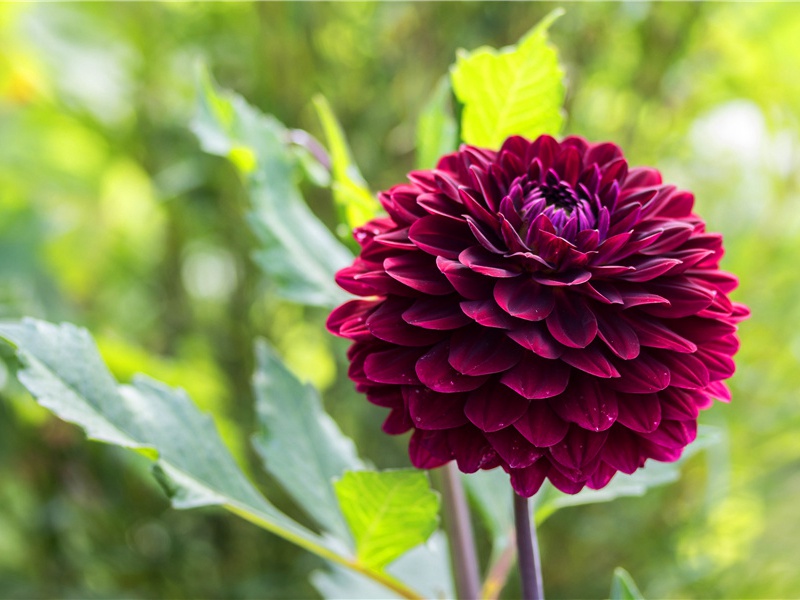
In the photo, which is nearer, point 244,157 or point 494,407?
point 494,407

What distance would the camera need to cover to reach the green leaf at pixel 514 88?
0.26m

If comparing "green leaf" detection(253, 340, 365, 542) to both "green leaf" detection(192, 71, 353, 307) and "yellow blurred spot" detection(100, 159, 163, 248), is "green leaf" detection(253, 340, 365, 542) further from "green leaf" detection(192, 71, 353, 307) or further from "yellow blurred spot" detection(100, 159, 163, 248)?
"yellow blurred spot" detection(100, 159, 163, 248)

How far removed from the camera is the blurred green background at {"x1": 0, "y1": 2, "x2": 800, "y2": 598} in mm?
577

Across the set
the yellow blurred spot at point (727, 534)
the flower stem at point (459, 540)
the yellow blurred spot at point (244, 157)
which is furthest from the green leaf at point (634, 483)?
the yellow blurred spot at point (727, 534)

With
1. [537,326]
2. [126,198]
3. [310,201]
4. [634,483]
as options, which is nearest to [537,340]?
[537,326]

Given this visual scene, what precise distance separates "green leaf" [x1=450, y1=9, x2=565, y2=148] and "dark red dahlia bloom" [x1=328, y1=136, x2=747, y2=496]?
49 millimetres

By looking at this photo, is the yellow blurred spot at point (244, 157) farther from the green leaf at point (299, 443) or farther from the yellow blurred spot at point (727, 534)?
the yellow blurred spot at point (727, 534)

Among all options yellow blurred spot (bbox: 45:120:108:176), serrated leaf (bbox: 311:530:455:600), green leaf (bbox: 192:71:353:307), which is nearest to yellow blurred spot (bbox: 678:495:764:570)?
serrated leaf (bbox: 311:530:455:600)

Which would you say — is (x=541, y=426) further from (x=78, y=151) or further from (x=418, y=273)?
(x=78, y=151)

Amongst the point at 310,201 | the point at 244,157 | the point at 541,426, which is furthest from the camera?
the point at 310,201

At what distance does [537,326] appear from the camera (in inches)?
7.8

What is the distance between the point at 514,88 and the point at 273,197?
10cm

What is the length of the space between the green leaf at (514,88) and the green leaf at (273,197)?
8 cm

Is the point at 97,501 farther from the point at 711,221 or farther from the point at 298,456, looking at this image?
the point at 711,221
